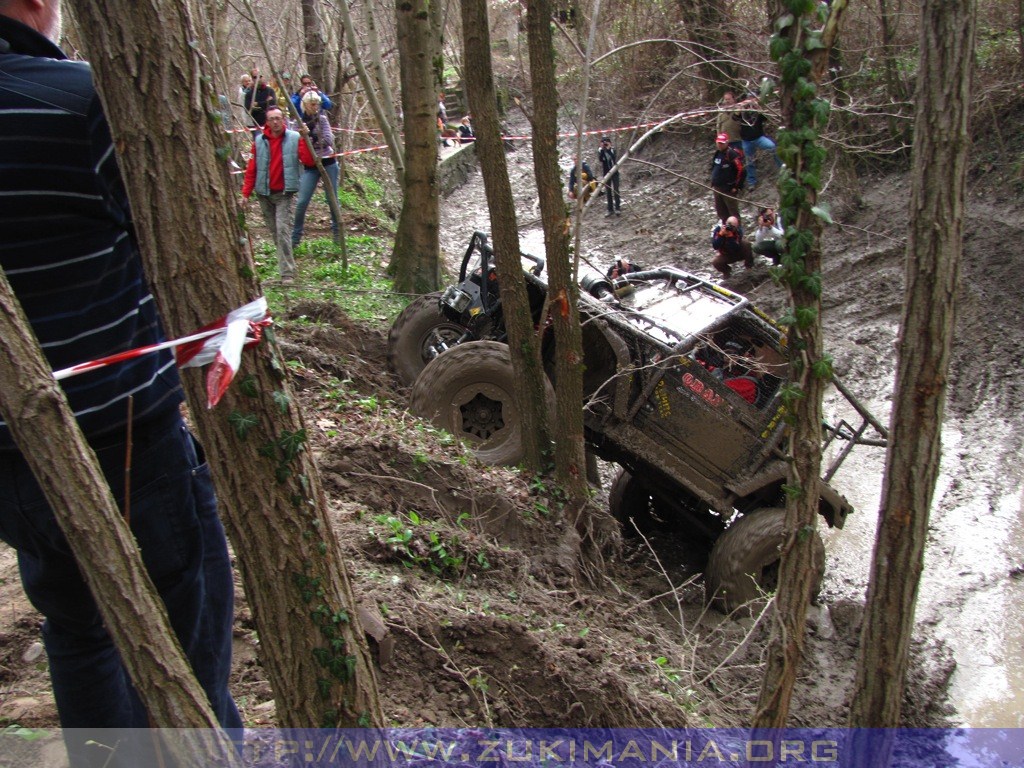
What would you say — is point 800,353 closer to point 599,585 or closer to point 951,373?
point 599,585

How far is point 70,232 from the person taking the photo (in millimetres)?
1971

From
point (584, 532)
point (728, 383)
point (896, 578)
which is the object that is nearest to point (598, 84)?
point (728, 383)

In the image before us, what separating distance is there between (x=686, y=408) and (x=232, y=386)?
5.02m

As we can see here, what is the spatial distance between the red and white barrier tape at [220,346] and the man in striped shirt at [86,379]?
0.14m

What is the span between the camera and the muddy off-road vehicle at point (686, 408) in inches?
255

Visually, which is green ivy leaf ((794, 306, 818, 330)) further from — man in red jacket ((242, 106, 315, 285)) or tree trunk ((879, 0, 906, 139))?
tree trunk ((879, 0, 906, 139))

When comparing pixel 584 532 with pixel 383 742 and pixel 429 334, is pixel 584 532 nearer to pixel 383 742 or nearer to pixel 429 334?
pixel 429 334

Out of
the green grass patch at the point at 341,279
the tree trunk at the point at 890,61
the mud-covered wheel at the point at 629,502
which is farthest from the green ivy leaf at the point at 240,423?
the tree trunk at the point at 890,61

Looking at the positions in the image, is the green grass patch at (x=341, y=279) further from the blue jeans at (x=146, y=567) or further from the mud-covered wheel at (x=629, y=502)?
the blue jeans at (x=146, y=567)

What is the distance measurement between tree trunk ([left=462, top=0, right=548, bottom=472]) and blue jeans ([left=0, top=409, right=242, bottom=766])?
365 centimetres

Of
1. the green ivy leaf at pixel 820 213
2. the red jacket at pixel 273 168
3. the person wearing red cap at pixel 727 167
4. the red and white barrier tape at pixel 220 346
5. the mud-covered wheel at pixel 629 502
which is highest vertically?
the green ivy leaf at pixel 820 213

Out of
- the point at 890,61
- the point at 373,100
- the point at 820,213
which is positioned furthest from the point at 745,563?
the point at 890,61

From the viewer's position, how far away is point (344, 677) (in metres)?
2.14

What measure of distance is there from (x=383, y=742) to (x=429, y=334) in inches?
228
